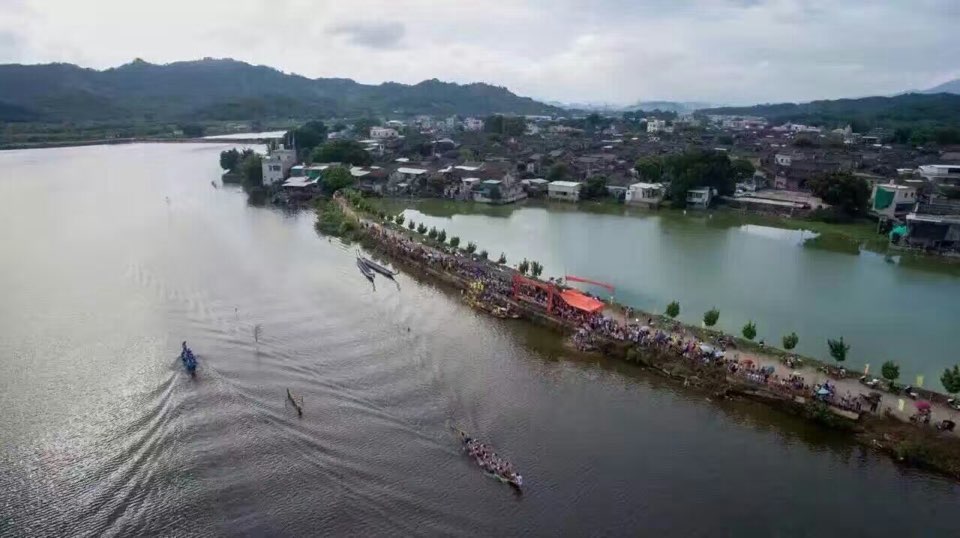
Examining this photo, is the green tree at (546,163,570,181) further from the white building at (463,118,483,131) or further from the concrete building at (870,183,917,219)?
the white building at (463,118,483,131)

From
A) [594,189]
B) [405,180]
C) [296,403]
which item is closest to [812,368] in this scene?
[296,403]

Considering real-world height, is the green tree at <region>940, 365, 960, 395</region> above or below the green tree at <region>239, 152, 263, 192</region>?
below

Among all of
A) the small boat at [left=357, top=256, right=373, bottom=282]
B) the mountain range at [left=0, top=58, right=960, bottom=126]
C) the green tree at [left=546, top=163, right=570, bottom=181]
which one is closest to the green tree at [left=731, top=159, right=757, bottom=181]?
the green tree at [left=546, top=163, right=570, bottom=181]

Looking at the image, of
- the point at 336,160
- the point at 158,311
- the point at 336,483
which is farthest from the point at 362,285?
the point at 336,160

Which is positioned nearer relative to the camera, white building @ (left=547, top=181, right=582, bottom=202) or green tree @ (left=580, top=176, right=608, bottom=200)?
white building @ (left=547, top=181, right=582, bottom=202)

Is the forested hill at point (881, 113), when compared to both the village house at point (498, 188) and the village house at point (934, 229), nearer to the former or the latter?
the village house at point (934, 229)

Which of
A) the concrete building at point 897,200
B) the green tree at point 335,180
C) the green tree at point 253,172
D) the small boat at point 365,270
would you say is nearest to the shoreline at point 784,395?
the small boat at point 365,270

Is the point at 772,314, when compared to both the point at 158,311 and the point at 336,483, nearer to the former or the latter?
the point at 336,483
